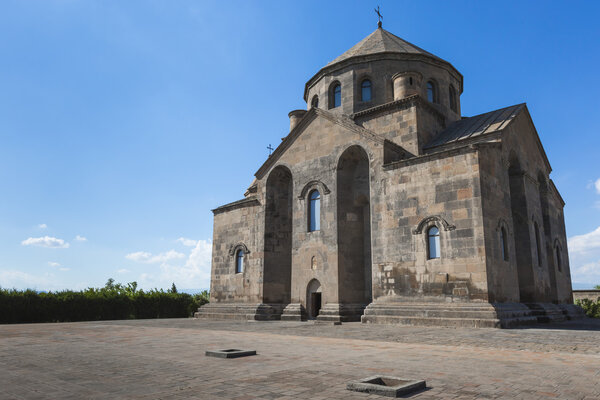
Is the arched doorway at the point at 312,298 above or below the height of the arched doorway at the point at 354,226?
below

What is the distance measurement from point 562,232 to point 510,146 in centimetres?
852

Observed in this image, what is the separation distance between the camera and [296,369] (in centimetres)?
620

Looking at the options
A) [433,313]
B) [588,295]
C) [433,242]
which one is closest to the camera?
[433,313]

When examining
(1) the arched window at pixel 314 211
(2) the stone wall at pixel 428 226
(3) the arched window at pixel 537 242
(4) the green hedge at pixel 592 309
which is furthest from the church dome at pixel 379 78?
(4) the green hedge at pixel 592 309

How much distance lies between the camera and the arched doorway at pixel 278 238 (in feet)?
70.1

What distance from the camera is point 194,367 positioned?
638 centimetres

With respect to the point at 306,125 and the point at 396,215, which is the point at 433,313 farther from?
the point at 306,125

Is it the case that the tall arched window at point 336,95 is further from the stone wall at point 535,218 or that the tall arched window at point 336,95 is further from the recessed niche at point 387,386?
the recessed niche at point 387,386

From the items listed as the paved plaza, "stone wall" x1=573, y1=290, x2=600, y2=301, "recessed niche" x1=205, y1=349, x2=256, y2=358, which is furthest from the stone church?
"recessed niche" x1=205, y1=349, x2=256, y2=358

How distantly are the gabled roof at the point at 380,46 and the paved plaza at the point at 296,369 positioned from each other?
729 inches

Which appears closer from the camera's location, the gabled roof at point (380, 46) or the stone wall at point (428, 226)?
the stone wall at point (428, 226)

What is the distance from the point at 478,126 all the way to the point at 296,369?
16821mm

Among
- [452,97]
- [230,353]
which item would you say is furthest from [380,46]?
[230,353]

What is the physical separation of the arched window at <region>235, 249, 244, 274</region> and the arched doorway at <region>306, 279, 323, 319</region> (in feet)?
15.1
